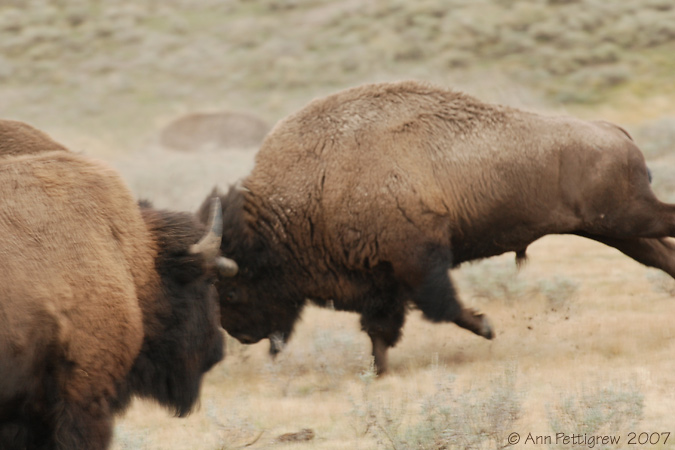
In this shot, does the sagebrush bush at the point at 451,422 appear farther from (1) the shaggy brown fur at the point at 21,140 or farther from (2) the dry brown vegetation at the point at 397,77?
(1) the shaggy brown fur at the point at 21,140

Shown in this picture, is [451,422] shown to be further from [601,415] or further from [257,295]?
[257,295]

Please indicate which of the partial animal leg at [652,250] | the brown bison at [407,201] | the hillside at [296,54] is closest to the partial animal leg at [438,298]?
the brown bison at [407,201]

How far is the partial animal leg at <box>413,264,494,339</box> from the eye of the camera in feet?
20.5

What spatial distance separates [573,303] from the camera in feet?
26.6

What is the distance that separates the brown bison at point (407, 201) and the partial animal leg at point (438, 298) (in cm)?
1

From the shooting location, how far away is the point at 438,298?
20.6ft

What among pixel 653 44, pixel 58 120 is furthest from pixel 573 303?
pixel 58 120

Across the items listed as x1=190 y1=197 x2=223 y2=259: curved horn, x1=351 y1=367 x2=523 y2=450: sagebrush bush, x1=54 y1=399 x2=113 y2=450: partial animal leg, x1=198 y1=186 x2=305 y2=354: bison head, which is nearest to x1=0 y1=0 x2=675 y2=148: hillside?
x1=198 y1=186 x2=305 y2=354: bison head

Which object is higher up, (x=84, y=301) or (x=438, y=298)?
(x=84, y=301)

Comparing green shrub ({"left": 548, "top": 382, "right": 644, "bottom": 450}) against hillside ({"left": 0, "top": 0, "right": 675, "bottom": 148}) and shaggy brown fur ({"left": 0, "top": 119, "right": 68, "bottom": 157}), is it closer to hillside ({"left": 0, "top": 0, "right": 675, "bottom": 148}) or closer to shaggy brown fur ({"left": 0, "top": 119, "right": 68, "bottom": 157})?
shaggy brown fur ({"left": 0, "top": 119, "right": 68, "bottom": 157})

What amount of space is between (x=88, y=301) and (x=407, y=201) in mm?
2959

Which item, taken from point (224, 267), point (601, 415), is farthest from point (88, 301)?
point (601, 415)

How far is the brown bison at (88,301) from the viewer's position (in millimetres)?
3627

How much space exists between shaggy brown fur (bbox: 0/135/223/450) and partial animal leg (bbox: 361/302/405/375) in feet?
7.46
